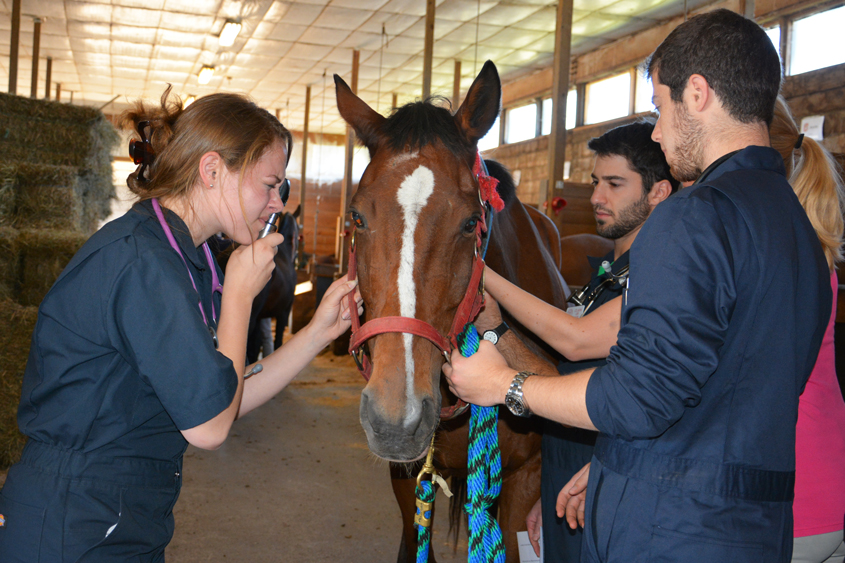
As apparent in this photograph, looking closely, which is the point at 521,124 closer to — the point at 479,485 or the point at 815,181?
the point at 815,181

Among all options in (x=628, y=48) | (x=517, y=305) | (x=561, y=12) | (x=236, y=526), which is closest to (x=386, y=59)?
(x=628, y=48)

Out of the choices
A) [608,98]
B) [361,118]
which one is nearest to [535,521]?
[361,118]

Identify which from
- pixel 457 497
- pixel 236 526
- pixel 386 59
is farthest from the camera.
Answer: pixel 386 59

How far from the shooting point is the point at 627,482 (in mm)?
969

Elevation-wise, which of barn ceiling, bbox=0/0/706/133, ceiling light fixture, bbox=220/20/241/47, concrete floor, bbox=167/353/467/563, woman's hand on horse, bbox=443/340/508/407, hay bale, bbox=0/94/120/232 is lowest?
concrete floor, bbox=167/353/467/563

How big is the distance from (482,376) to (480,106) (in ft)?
2.43

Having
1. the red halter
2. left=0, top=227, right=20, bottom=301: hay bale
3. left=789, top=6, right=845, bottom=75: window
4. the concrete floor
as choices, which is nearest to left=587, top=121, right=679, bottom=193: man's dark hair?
the red halter

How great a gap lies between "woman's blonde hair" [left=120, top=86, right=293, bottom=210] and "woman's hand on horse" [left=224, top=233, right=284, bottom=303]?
161 millimetres

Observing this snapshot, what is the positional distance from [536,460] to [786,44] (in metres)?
7.43

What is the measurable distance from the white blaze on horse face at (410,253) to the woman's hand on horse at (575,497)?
409mm

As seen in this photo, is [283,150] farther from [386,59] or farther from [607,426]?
[386,59]

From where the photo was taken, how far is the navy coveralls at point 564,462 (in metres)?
1.71

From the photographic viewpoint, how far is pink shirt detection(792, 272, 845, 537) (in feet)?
4.26

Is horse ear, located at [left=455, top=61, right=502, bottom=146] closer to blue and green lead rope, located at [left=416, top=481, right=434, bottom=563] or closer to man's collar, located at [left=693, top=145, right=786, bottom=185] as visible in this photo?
man's collar, located at [left=693, top=145, right=786, bottom=185]
